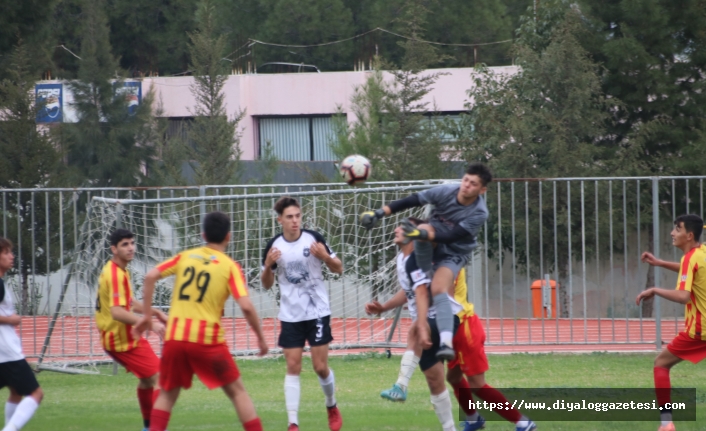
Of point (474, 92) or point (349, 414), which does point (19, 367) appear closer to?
point (349, 414)

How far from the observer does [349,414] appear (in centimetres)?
816

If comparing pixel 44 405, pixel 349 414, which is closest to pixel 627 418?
pixel 349 414

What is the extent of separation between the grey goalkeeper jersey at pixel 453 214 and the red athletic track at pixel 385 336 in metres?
5.24

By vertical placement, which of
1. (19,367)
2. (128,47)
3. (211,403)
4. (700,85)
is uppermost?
(128,47)

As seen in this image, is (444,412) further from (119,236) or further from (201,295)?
(119,236)

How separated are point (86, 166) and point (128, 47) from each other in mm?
15211

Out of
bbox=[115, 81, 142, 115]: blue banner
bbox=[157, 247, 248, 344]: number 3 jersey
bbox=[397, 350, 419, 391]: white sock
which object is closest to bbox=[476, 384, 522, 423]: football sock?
bbox=[397, 350, 419, 391]: white sock

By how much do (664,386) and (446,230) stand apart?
2.45 metres

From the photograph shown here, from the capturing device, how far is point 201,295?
6.09 m

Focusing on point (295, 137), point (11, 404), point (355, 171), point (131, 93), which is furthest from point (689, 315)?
point (295, 137)

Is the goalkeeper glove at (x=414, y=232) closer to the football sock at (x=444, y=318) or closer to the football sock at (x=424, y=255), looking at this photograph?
the football sock at (x=424, y=255)

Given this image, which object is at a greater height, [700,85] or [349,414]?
[700,85]

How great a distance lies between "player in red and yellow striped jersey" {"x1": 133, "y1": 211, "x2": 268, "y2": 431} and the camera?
6035mm

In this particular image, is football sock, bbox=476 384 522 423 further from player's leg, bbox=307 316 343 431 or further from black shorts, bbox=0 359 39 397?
black shorts, bbox=0 359 39 397
